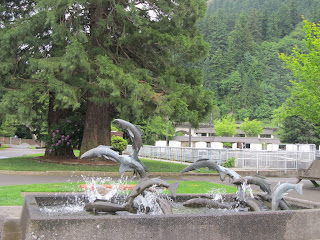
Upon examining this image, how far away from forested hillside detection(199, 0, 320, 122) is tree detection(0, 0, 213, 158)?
104280 millimetres

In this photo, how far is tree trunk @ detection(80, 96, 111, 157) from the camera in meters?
20.4

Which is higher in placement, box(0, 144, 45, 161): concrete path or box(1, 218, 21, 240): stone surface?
box(0, 144, 45, 161): concrete path

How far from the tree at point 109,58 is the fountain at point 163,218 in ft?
30.9

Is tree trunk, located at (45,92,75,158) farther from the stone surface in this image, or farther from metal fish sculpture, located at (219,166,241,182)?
metal fish sculpture, located at (219,166,241,182)

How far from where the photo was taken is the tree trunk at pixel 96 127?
20.4 meters

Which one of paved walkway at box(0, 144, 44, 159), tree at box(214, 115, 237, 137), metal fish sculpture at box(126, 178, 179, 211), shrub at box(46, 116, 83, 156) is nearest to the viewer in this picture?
metal fish sculpture at box(126, 178, 179, 211)

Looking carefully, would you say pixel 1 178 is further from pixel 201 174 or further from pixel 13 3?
pixel 13 3

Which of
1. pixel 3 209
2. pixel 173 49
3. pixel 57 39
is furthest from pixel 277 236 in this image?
pixel 57 39

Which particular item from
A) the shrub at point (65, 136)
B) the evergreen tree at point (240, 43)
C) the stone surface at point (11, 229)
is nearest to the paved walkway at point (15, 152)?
the shrub at point (65, 136)

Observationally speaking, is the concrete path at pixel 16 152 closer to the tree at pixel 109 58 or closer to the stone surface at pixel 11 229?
the tree at pixel 109 58

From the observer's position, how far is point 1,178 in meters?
15.1

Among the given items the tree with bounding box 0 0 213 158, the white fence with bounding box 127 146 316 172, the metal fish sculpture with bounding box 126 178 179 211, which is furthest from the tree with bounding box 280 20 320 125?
the metal fish sculpture with bounding box 126 178 179 211

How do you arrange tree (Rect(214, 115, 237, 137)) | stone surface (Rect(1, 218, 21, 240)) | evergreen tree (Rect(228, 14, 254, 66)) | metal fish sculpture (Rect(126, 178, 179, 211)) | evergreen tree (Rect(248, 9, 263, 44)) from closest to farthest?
stone surface (Rect(1, 218, 21, 240)) → metal fish sculpture (Rect(126, 178, 179, 211)) → tree (Rect(214, 115, 237, 137)) → evergreen tree (Rect(228, 14, 254, 66)) → evergreen tree (Rect(248, 9, 263, 44))

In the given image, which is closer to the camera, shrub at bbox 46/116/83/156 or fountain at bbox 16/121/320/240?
fountain at bbox 16/121/320/240
